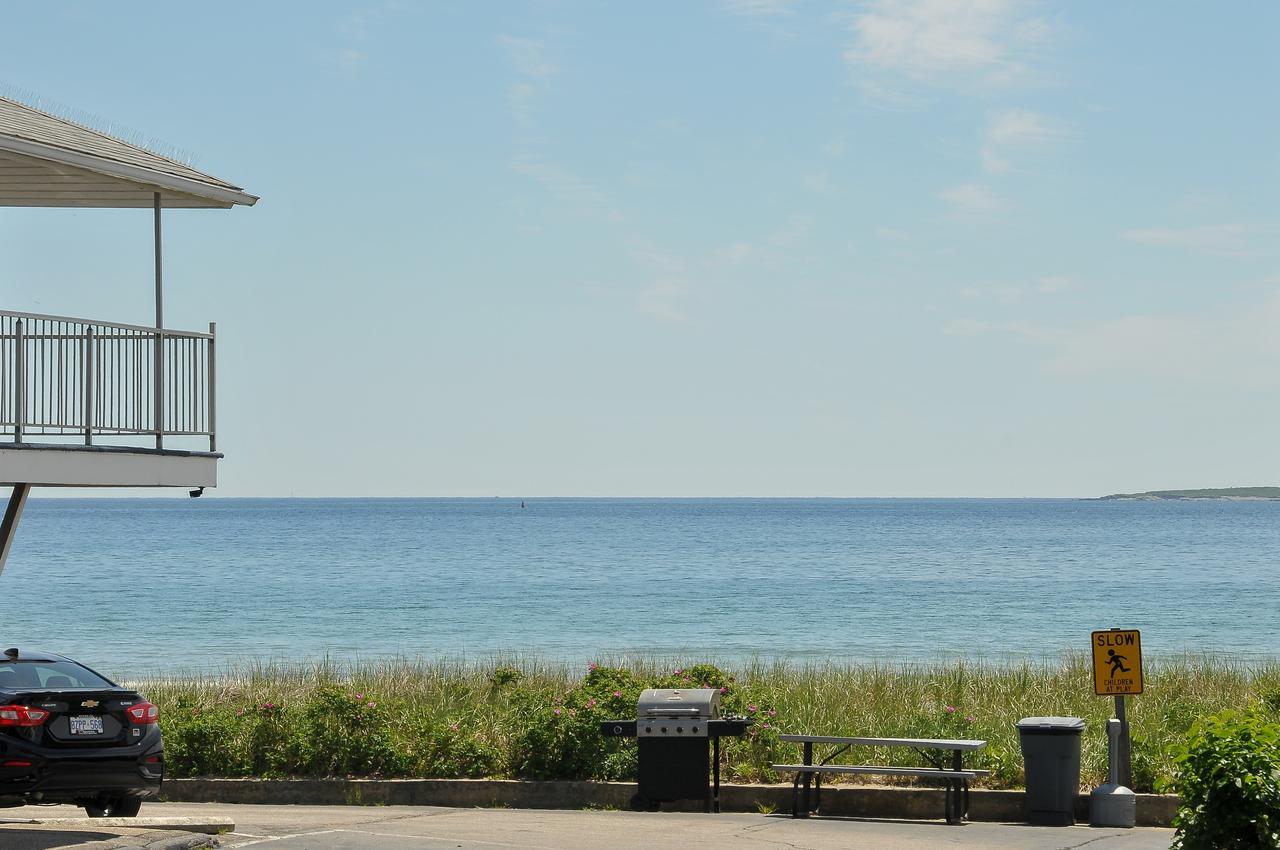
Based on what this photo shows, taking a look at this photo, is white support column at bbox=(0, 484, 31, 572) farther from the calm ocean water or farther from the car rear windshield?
the calm ocean water

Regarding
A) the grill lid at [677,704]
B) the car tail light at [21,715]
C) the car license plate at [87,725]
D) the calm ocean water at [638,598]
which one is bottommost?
the calm ocean water at [638,598]

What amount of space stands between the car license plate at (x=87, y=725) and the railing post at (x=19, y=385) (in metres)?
3.08

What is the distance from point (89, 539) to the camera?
12850cm

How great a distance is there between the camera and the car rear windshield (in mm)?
12047

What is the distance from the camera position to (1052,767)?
41.5ft

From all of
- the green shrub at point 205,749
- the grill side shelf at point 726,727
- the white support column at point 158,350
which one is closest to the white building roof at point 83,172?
the white support column at point 158,350

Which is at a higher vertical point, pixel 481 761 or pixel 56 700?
pixel 56 700

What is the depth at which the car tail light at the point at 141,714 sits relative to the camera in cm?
1185

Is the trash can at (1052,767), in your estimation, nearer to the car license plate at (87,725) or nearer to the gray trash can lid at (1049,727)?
the gray trash can lid at (1049,727)

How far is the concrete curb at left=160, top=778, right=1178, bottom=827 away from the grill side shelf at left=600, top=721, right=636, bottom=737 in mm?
809

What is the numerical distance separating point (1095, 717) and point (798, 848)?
5.76 meters

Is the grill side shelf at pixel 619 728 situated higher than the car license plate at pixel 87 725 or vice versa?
the car license plate at pixel 87 725

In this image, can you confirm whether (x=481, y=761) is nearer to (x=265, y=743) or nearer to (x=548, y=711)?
(x=548, y=711)

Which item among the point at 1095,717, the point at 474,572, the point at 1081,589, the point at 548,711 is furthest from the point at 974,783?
the point at 474,572
